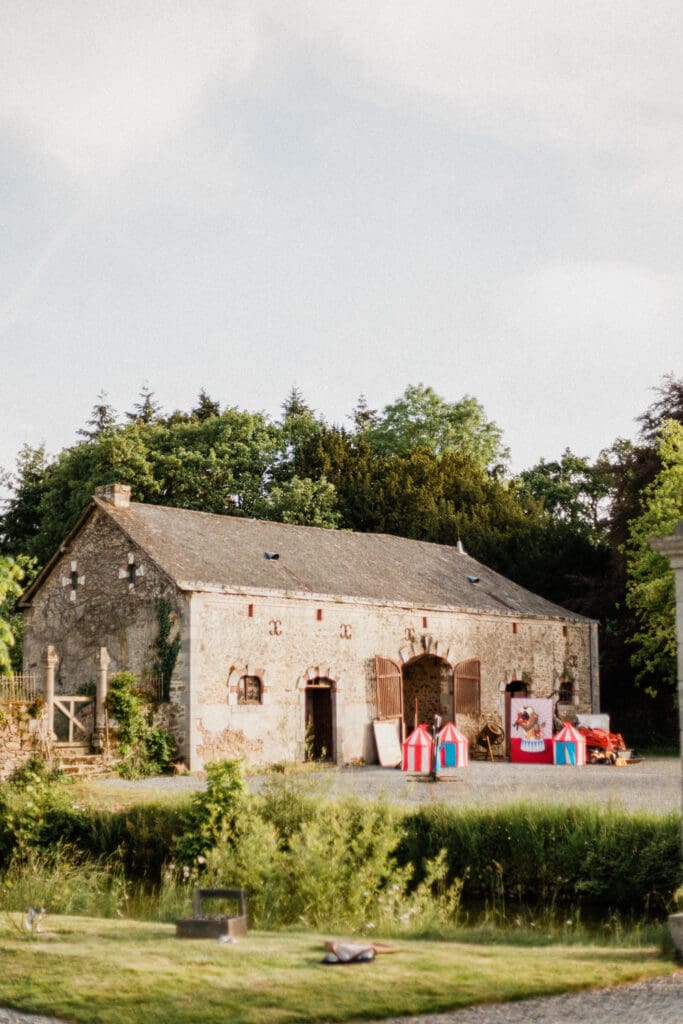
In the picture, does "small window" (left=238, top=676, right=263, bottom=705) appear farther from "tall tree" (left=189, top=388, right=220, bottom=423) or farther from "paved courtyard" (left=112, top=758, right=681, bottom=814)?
"tall tree" (left=189, top=388, right=220, bottom=423)

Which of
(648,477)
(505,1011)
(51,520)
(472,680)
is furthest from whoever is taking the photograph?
(51,520)

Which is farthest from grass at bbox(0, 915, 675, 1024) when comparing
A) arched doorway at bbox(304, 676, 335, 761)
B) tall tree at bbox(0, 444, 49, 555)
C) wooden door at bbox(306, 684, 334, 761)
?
tall tree at bbox(0, 444, 49, 555)

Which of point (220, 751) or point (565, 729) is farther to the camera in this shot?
point (565, 729)

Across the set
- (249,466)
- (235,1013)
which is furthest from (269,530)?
(235,1013)

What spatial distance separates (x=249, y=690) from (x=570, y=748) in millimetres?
6879

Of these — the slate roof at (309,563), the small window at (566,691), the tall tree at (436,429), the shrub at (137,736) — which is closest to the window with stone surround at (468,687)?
the slate roof at (309,563)

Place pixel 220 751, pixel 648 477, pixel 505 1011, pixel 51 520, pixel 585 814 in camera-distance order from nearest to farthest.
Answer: pixel 505 1011
pixel 585 814
pixel 220 751
pixel 648 477
pixel 51 520

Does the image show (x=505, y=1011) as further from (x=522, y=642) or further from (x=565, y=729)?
(x=522, y=642)

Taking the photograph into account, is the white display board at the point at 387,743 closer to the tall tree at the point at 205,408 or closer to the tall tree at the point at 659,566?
the tall tree at the point at 659,566

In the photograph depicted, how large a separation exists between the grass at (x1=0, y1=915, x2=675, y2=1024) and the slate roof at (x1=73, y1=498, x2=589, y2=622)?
14205mm

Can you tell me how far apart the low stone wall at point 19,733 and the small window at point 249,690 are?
4.22 metres

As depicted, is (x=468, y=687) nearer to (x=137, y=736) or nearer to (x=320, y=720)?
(x=320, y=720)

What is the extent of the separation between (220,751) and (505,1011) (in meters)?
16.1

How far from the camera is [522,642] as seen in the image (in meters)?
28.8
